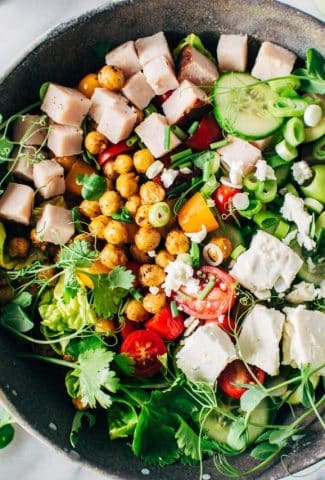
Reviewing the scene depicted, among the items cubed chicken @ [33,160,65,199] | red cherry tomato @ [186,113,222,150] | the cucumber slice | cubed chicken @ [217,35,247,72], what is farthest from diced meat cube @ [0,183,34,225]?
cubed chicken @ [217,35,247,72]

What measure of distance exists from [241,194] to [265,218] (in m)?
0.14

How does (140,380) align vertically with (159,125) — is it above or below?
below

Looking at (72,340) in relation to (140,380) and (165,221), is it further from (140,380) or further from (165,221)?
(165,221)

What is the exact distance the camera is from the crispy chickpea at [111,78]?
8.85ft

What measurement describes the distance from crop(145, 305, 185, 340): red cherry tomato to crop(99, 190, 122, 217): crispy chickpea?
0.42 m

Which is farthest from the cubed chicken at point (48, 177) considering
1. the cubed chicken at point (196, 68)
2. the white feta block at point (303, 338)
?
the white feta block at point (303, 338)

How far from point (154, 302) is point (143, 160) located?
0.53 metres

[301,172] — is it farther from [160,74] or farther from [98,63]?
[98,63]

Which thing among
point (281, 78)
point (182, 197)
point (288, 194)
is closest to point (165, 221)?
point (182, 197)

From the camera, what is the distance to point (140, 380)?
2760 millimetres

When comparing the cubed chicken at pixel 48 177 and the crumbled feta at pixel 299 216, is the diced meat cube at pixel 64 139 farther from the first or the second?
the crumbled feta at pixel 299 216

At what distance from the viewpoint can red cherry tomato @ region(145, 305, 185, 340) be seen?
2.73m

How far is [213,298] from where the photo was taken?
8.89ft

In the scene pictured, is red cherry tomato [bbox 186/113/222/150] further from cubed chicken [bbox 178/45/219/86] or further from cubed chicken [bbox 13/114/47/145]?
cubed chicken [bbox 13/114/47/145]
